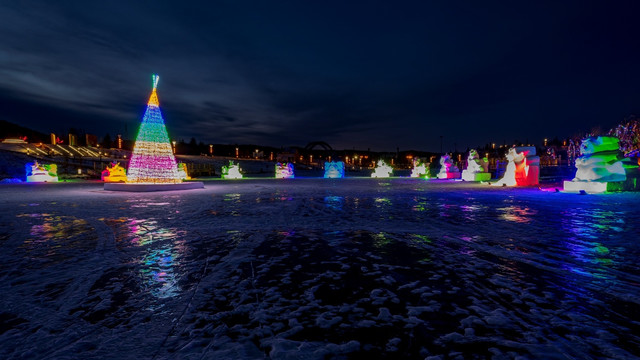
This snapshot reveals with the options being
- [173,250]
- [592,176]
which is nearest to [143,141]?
[173,250]

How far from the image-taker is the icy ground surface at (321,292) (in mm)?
2352

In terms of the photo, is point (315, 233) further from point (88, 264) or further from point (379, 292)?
point (88, 264)

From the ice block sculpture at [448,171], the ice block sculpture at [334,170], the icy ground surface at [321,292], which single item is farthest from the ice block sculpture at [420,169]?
the icy ground surface at [321,292]

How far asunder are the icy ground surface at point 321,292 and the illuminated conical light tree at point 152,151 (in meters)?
10.8

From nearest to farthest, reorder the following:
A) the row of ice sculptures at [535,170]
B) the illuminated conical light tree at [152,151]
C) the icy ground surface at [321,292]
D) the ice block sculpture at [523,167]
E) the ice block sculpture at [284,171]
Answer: the icy ground surface at [321,292], the row of ice sculptures at [535,170], the illuminated conical light tree at [152,151], the ice block sculpture at [523,167], the ice block sculpture at [284,171]

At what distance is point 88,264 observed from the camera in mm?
4312

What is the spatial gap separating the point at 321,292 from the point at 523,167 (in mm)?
21585

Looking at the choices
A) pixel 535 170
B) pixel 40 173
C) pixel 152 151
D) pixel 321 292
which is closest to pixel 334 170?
pixel 535 170

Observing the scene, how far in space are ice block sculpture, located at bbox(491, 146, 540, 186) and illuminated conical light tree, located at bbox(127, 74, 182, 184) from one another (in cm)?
2056

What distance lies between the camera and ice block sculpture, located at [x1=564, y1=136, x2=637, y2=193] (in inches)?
585

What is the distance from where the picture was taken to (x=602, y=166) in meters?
15.0

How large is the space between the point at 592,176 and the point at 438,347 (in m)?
17.6

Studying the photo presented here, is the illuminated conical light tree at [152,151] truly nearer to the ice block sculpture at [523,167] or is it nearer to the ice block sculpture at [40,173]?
the ice block sculpture at [40,173]

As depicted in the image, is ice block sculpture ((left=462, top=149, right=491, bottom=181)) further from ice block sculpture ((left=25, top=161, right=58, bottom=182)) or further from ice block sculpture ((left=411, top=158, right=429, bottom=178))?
ice block sculpture ((left=25, top=161, right=58, bottom=182))
